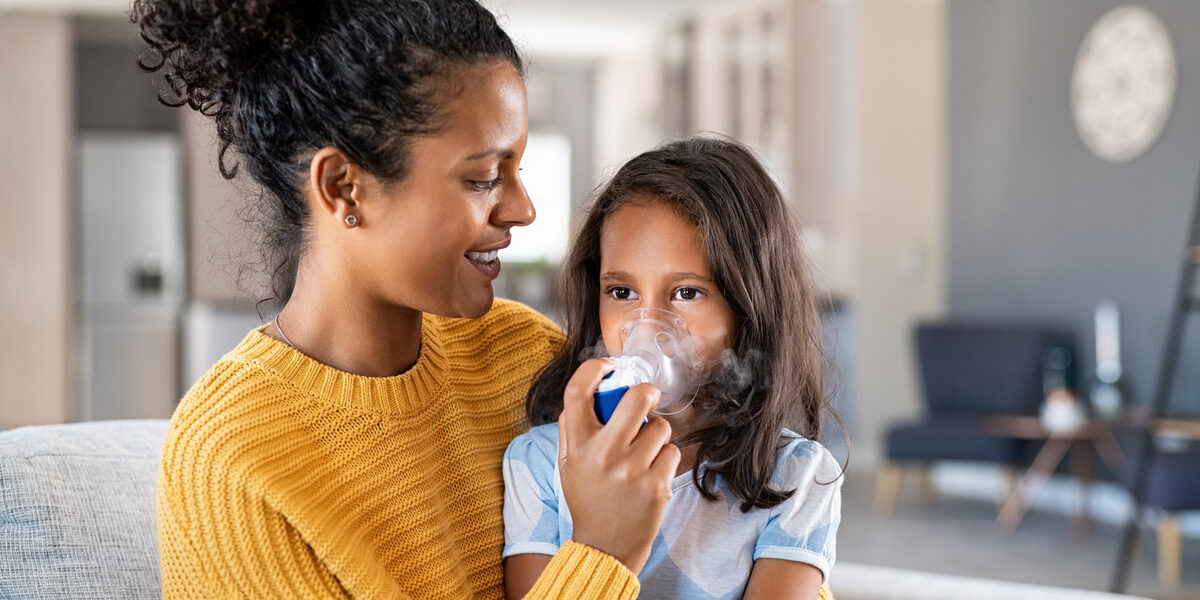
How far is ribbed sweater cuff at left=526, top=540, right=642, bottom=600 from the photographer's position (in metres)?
1.05

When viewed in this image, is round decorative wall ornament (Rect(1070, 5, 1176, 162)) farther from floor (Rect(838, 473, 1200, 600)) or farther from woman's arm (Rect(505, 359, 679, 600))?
woman's arm (Rect(505, 359, 679, 600))

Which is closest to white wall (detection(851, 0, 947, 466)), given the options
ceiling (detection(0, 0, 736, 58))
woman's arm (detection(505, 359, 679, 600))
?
ceiling (detection(0, 0, 736, 58))

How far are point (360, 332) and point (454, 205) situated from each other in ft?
0.67

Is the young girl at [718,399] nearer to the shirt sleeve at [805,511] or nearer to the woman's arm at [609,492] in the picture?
the shirt sleeve at [805,511]

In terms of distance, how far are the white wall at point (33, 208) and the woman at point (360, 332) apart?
717 cm

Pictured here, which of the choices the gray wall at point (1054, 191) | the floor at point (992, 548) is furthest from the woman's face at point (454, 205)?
the gray wall at point (1054, 191)

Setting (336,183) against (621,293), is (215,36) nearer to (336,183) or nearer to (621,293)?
(336,183)

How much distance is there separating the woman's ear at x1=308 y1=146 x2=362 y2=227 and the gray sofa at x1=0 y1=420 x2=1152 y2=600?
1.43 ft

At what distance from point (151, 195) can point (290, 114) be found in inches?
286

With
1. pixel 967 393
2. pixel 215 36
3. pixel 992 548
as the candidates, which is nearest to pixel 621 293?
pixel 215 36

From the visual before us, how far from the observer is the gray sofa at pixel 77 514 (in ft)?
3.91

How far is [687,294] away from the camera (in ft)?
4.33

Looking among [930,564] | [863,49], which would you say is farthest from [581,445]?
[863,49]

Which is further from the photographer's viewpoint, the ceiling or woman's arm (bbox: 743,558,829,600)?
the ceiling
